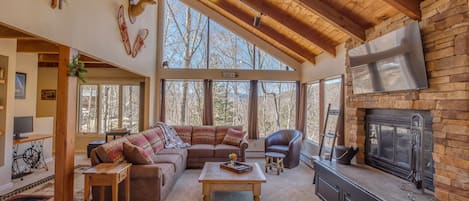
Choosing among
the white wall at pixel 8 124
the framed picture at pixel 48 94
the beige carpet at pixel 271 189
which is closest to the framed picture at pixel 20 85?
the white wall at pixel 8 124

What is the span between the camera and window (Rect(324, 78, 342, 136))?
5197 mm

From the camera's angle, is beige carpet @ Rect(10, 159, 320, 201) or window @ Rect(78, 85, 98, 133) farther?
A: window @ Rect(78, 85, 98, 133)

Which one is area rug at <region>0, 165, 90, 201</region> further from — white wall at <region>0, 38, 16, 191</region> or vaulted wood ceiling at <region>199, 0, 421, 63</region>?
vaulted wood ceiling at <region>199, 0, 421, 63</region>

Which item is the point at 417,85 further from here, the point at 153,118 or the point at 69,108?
the point at 153,118

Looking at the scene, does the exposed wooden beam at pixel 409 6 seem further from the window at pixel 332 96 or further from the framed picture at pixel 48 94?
the framed picture at pixel 48 94

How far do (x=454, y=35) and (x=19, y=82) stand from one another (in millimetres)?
6733

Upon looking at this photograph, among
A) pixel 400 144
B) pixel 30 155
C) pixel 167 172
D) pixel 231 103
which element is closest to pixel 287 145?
pixel 231 103

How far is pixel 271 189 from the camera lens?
4.27 m

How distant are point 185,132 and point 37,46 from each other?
338 cm

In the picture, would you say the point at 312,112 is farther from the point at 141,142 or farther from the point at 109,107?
the point at 109,107

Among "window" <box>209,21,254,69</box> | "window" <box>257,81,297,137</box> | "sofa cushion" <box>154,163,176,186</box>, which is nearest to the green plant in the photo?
"sofa cushion" <box>154,163,176,186</box>

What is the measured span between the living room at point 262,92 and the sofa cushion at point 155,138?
31 mm

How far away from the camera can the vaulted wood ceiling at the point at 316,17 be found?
340cm

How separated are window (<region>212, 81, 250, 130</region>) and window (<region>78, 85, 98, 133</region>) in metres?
3.33
